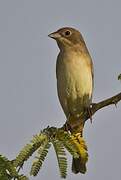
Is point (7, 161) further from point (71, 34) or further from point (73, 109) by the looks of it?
point (71, 34)

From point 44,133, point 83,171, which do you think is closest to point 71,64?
point 83,171

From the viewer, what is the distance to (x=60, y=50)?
28.8 ft

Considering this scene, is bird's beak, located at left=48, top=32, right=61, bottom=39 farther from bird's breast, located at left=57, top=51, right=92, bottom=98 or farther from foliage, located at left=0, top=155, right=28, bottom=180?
A: foliage, located at left=0, top=155, right=28, bottom=180

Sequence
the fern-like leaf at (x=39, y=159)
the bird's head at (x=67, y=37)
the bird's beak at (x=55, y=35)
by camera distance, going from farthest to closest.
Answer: the bird's head at (x=67, y=37) → the bird's beak at (x=55, y=35) → the fern-like leaf at (x=39, y=159)

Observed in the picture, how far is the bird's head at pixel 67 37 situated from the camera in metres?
8.82

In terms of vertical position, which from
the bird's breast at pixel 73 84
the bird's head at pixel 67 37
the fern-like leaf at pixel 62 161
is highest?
the bird's head at pixel 67 37

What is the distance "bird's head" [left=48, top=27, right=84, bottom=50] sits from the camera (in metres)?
8.82

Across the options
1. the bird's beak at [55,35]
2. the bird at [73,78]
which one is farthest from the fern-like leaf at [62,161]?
the bird's beak at [55,35]

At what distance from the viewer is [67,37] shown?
29.6 feet

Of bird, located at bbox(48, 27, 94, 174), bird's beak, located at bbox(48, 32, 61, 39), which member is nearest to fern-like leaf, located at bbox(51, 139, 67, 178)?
bird, located at bbox(48, 27, 94, 174)

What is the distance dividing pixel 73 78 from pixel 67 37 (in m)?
1.45

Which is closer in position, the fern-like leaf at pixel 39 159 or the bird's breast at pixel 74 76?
the fern-like leaf at pixel 39 159

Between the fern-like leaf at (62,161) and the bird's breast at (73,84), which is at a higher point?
the bird's breast at (73,84)

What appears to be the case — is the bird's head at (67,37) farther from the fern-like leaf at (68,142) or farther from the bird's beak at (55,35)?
the fern-like leaf at (68,142)
